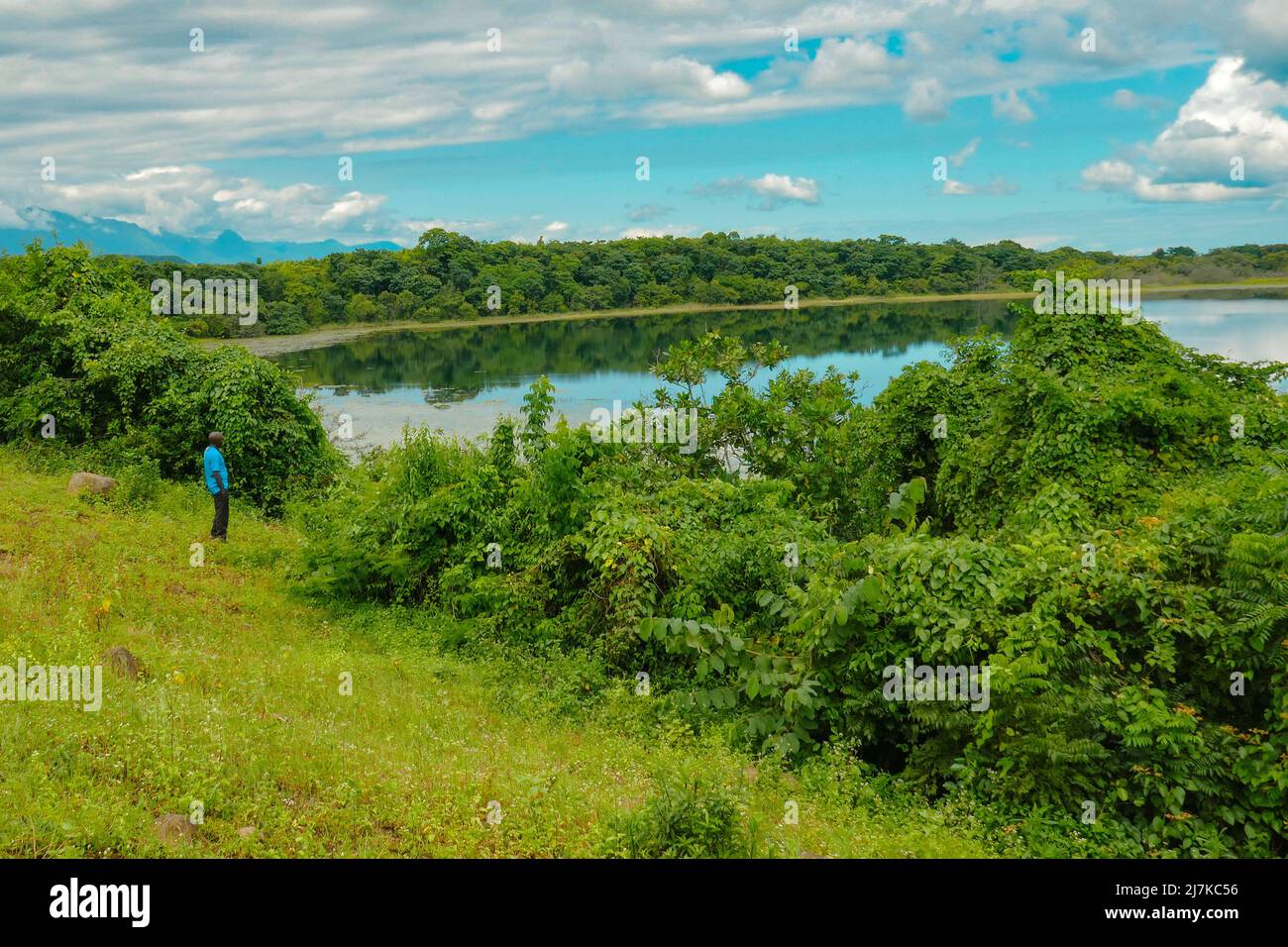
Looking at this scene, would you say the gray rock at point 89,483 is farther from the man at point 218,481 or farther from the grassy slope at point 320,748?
the grassy slope at point 320,748

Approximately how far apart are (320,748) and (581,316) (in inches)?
3363

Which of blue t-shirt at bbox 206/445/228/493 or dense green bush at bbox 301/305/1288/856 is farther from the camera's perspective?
blue t-shirt at bbox 206/445/228/493

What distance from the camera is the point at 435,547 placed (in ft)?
46.8

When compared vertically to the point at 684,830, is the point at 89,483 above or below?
above

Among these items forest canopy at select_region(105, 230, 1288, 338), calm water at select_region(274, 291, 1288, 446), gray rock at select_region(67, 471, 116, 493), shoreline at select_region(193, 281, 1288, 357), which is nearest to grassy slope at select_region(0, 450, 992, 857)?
gray rock at select_region(67, 471, 116, 493)

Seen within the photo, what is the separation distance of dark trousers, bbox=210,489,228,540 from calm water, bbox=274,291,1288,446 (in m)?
8.04

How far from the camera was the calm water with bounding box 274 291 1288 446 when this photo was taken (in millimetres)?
37594

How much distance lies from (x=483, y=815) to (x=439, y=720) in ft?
9.13

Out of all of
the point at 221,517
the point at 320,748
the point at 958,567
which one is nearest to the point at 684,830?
the point at 320,748

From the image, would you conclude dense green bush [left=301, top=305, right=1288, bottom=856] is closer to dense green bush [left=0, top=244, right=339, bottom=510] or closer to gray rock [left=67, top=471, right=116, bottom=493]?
dense green bush [left=0, top=244, right=339, bottom=510]

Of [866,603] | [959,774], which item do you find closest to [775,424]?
[866,603]

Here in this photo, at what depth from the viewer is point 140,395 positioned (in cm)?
2131

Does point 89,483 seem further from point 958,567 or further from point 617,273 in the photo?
point 617,273

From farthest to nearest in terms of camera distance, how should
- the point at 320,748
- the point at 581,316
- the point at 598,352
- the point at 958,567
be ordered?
the point at 581,316 → the point at 598,352 → the point at 958,567 → the point at 320,748
